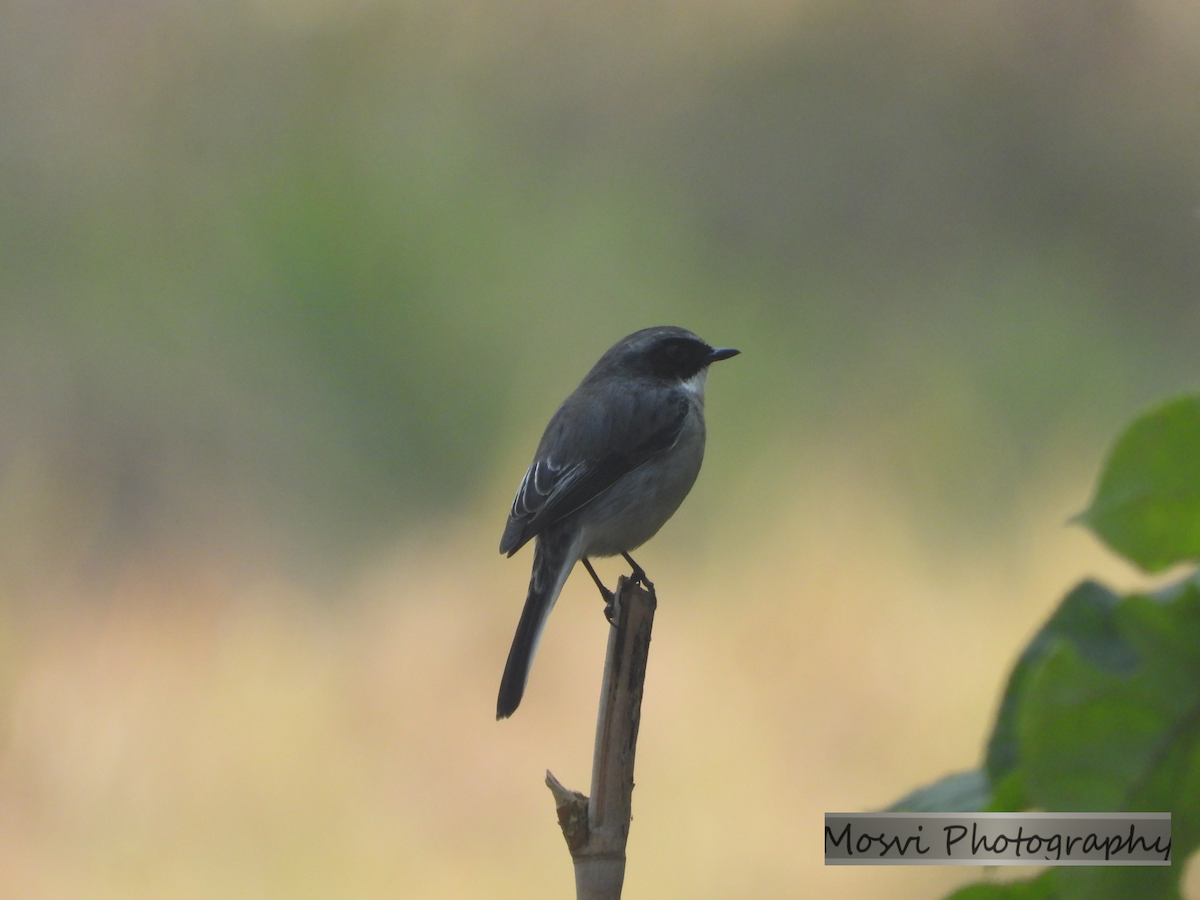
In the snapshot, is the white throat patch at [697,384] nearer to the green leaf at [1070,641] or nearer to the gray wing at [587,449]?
the gray wing at [587,449]

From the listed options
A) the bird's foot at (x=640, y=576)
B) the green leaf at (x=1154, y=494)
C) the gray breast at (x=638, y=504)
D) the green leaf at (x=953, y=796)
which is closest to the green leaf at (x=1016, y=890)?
the green leaf at (x=953, y=796)

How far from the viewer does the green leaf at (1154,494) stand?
1.38 ft

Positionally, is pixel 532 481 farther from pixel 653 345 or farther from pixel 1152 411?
pixel 1152 411

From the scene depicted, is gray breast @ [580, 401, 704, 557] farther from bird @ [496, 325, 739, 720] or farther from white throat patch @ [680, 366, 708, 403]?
white throat patch @ [680, 366, 708, 403]

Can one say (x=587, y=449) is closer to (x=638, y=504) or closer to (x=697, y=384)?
(x=638, y=504)

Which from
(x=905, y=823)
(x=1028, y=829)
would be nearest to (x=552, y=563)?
(x=905, y=823)

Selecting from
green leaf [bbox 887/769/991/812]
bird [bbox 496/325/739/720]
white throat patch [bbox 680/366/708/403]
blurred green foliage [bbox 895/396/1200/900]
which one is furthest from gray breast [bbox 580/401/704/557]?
blurred green foliage [bbox 895/396/1200/900]

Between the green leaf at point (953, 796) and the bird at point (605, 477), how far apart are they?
4.75ft

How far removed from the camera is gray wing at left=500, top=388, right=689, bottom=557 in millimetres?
2162

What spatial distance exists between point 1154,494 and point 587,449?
6.08 feet

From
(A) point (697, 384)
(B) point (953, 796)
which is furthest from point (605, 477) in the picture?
(B) point (953, 796)

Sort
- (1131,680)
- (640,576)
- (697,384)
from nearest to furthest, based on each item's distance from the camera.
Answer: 1. (1131,680)
2. (640,576)
3. (697,384)

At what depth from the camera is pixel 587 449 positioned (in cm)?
227

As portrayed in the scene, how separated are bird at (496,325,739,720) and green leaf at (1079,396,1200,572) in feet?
5.21
